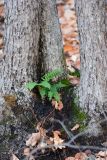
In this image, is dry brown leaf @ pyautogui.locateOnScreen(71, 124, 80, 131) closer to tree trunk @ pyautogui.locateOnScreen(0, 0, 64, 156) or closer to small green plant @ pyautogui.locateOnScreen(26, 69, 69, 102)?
small green plant @ pyautogui.locateOnScreen(26, 69, 69, 102)

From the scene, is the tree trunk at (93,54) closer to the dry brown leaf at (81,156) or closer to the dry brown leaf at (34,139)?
the dry brown leaf at (81,156)

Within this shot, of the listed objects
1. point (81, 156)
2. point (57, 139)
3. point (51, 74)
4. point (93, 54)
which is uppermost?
point (93, 54)

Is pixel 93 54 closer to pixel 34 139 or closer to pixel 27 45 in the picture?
pixel 27 45

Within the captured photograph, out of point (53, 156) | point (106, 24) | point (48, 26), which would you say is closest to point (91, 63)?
point (106, 24)

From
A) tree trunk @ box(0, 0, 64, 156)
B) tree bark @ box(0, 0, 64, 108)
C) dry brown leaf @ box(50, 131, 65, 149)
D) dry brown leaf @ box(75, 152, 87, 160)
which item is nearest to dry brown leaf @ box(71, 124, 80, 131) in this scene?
dry brown leaf @ box(50, 131, 65, 149)

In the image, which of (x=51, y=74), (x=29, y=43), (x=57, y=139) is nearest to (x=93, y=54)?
(x=51, y=74)
